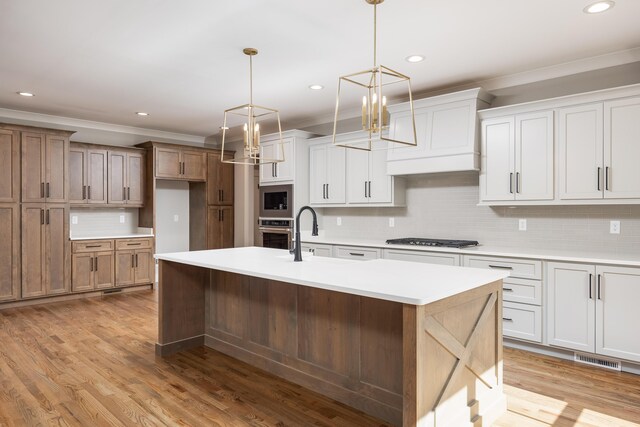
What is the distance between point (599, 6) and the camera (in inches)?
111

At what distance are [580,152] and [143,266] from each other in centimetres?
588

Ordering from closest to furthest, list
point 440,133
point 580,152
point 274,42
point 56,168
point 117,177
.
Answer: point 274,42 < point 580,152 < point 440,133 < point 56,168 < point 117,177

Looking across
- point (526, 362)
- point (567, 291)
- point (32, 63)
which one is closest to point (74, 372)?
point (32, 63)

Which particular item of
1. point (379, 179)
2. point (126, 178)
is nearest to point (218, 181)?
point (126, 178)

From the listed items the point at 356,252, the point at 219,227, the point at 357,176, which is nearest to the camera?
the point at 356,252

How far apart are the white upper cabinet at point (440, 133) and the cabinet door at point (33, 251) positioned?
4570mm

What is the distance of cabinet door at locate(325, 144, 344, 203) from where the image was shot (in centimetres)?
554

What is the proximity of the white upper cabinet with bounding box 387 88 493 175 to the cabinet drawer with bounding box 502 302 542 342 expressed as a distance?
1.38 meters

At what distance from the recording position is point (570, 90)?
3930 mm

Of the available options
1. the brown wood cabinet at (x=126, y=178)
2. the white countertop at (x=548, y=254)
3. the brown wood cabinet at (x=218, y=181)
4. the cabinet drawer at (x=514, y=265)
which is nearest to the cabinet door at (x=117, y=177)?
the brown wood cabinet at (x=126, y=178)

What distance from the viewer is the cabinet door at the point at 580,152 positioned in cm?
350

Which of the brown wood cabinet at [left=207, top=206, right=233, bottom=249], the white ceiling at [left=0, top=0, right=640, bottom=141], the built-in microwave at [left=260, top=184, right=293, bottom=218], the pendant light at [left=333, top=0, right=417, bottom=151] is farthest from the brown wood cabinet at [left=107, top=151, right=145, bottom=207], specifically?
the pendant light at [left=333, top=0, right=417, bottom=151]

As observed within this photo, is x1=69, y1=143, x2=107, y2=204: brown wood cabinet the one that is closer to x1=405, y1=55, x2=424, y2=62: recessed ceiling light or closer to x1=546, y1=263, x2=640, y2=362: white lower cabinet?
x1=405, y1=55, x2=424, y2=62: recessed ceiling light

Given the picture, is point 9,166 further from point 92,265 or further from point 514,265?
point 514,265
